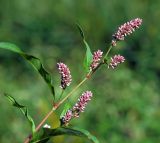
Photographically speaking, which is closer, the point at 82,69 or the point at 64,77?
the point at 64,77

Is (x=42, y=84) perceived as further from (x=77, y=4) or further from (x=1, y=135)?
(x=77, y=4)

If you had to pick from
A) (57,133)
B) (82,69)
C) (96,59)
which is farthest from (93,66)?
(82,69)

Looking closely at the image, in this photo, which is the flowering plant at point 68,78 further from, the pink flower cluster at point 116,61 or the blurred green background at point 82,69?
the blurred green background at point 82,69

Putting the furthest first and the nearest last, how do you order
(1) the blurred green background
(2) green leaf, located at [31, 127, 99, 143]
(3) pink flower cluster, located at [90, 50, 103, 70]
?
(1) the blurred green background
(3) pink flower cluster, located at [90, 50, 103, 70]
(2) green leaf, located at [31, 127, 99, 143]

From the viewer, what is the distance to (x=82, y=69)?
6262 mm

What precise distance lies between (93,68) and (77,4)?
7413 mm

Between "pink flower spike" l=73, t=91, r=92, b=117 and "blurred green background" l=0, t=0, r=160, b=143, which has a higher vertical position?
"blurred green background" l=0, t=0, r=160, b=143

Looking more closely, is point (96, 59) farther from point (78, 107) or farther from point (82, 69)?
point (82, 69)

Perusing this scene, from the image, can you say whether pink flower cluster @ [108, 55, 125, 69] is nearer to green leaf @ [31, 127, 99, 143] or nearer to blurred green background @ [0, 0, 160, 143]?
green leaf @ [31, 127, 99, 143]

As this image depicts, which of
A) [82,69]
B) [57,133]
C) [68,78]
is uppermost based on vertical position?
[82,69]

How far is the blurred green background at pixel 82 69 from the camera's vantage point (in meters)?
5.35

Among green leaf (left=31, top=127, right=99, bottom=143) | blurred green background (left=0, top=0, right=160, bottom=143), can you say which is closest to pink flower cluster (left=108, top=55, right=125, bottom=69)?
green leaf (left=31, top=127, right=99, bottom=143)

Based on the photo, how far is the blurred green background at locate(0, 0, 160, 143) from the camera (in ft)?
17.5

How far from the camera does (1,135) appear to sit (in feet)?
16.9
